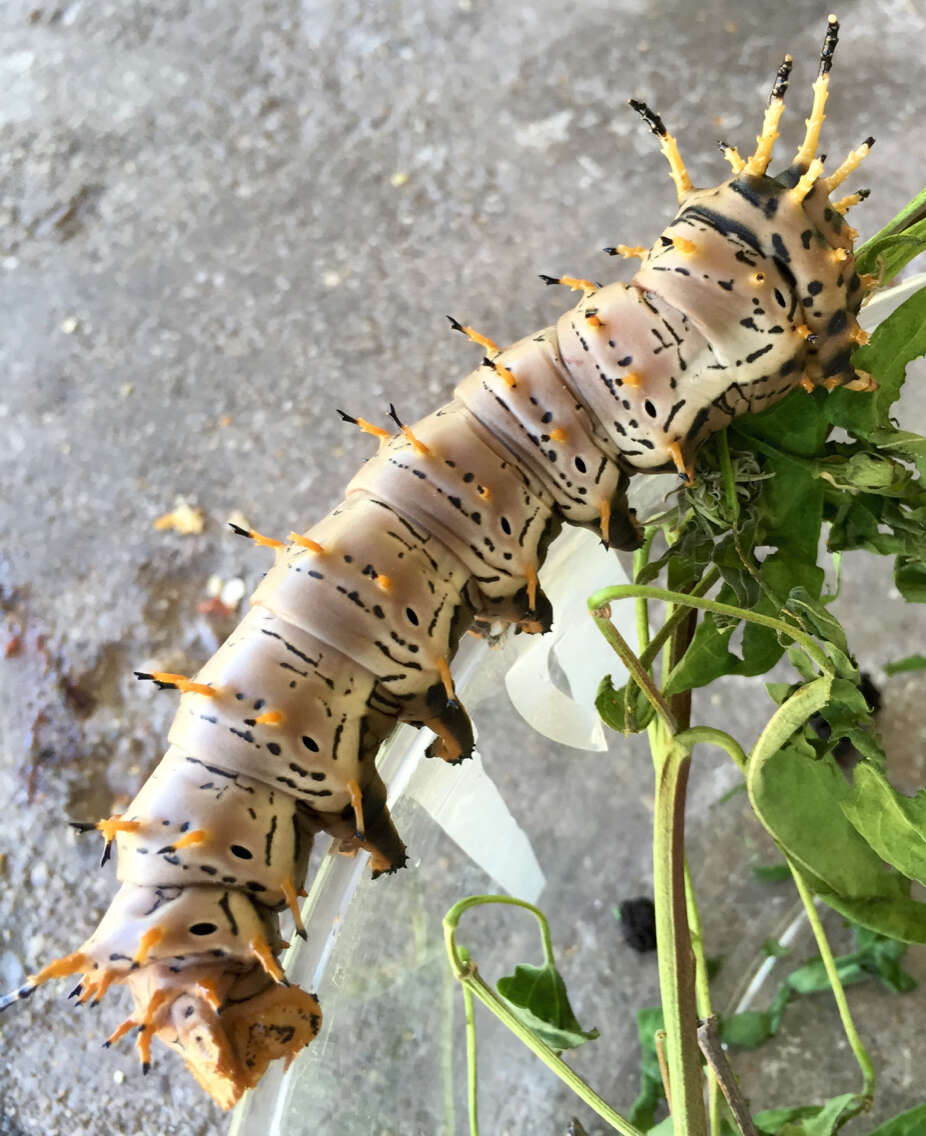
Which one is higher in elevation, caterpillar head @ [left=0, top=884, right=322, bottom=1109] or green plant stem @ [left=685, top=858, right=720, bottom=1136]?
caterpillar head @ [left=0, top=884, right=322, bottom=1109]

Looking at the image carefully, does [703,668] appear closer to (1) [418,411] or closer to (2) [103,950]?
(2) [103,950]

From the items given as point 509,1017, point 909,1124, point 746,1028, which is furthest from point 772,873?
point 509,1017

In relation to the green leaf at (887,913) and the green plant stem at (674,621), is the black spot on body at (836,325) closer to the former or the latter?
the green plant stem at (674,621)

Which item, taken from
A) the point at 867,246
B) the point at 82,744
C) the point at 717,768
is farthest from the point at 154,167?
the point at 867,246

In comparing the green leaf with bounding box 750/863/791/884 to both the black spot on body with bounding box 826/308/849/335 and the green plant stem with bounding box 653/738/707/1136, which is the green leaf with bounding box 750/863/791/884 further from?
the black spot on body with bounding box 826/308/849/335

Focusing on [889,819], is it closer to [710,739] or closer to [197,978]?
[710,739]

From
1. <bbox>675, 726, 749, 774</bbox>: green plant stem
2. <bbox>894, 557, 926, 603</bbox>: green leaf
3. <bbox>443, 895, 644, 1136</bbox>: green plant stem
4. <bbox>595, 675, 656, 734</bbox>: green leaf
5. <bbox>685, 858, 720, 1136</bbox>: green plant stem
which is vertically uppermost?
<bbox>595, 675, 656, 734</bbox>: green leaf

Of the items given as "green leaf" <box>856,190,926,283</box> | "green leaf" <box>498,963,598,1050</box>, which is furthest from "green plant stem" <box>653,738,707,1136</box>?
"green leaf" <box>856,190,926,283</box>
